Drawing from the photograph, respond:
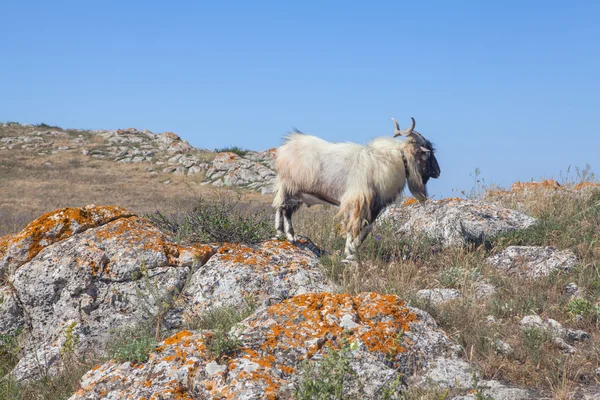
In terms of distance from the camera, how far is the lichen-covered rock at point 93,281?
5848mm

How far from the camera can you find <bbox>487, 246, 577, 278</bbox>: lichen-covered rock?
22.3 ft

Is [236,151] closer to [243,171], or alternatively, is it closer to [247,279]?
[243,171]

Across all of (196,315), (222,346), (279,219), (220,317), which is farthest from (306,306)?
(279,219)

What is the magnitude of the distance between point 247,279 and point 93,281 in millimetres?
1765

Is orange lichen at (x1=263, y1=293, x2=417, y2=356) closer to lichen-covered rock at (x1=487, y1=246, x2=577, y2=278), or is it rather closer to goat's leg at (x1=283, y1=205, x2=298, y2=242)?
lichen-covered rock at (x1=487, y1=246, x2=577, y2=278)

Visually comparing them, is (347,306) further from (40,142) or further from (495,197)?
(40,142)

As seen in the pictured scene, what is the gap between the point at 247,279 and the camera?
5.95 m

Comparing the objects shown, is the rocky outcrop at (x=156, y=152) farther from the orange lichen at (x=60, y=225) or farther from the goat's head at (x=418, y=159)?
the orange lichen at (x=60, y=225)

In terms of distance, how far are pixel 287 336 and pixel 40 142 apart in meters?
47.9

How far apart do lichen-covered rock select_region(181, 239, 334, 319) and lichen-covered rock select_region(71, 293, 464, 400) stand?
1.12m

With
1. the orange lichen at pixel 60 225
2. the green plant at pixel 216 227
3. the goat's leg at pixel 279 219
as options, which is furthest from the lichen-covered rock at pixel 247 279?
the orange lichen at pixel 60 225

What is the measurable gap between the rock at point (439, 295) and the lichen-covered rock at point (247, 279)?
39.6 inches

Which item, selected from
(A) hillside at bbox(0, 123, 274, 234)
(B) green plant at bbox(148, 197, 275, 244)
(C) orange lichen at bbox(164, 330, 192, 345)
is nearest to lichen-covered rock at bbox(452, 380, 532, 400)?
(C) orange lichen at bbox(164, 330, 192, 345)

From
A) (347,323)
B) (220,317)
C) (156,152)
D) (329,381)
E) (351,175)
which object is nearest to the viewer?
(329,381)
